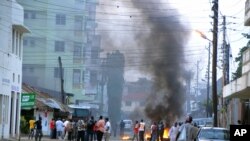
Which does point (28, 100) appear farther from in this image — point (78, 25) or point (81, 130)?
point (78, 25)

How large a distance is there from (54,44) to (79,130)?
4365cm

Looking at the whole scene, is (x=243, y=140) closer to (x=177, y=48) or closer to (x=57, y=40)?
(x=177, y=48)

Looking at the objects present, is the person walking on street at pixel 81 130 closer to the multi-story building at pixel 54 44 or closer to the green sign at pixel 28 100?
the green sign at pixel 28 100

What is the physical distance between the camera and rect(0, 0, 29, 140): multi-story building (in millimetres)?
38719

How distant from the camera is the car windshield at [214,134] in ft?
87.4

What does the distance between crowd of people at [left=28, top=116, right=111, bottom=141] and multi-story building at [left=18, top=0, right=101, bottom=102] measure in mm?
32668

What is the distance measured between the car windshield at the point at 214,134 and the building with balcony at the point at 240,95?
15.6 feet

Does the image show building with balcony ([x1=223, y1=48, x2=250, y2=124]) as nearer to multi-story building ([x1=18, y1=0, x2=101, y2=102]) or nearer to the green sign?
the green sign

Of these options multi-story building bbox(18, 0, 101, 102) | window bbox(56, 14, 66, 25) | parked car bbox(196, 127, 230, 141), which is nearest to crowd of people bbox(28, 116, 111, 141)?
parked car bbox(196, 127, 230, 141)

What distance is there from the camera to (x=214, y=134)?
26891mm

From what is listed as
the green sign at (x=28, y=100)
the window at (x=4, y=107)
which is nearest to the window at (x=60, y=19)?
the green sign at (x=28, y=100)

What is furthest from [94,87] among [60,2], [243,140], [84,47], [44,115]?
[243,140]

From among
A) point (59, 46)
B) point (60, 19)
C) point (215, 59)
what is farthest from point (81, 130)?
point (60, 19)

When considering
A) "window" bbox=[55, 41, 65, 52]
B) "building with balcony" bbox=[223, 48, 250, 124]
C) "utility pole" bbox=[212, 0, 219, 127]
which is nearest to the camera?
"building with balcony" bbox=[223, 48, 250, 124]
